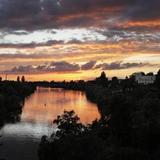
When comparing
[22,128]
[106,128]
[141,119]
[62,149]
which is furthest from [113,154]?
[22,128]

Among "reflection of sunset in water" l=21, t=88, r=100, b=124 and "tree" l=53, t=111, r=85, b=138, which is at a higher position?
"tree" l=53, t=111, r=85, b=138

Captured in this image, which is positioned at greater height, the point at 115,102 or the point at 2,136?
the point at 115,102

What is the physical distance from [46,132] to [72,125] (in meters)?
26.9

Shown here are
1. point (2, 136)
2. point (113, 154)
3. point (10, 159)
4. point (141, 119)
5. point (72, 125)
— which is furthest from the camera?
point (2, 136)

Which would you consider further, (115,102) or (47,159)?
(115,102)

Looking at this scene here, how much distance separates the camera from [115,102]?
175 feet

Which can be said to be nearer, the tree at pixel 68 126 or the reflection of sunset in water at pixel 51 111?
the tree at pixel 68 126

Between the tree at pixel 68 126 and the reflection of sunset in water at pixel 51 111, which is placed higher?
the tree at pixel 68 126

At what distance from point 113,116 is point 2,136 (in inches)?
849

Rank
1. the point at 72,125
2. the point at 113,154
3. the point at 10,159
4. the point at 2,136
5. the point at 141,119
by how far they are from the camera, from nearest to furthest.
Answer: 1. the point at 113,154
2. the point at 72,125
3. the point at 141,119
4. the point at 10,159
5. the point at 2,136

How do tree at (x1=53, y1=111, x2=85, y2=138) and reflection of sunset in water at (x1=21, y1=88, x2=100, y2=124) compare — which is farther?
reflection of sunset in water at (x1=21, y1=88, x2=100, y2=124)

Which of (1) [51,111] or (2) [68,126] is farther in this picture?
(1) [51,111]

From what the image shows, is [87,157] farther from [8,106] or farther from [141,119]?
[8,106]

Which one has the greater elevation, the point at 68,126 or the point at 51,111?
the point at 68,126
